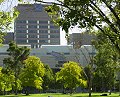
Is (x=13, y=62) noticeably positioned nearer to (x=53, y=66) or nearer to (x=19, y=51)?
(x=19, y=51)

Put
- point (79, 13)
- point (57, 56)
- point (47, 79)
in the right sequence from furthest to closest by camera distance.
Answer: point (57, 56)
point (47, 79)
point (79, 13)

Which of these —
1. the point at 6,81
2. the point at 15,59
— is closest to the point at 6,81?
the point at 6,81

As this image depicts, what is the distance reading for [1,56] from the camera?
146 m

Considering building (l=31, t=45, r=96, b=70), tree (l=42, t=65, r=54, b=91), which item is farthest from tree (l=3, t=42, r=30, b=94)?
building (l=31, t=45, r=96, b=70)

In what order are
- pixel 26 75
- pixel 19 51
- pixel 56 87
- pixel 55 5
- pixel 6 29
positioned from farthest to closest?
pixel 56 87
pixel 19 51
pixel 26 75
pixel 6 29
pixel 55 5

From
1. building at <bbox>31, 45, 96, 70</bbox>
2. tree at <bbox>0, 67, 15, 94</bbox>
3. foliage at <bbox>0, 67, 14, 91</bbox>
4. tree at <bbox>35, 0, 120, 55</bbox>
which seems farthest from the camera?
building at <bbox>31, 45, 96, 70</bbox>

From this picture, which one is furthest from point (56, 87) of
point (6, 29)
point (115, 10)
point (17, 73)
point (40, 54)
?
point (115, 10)

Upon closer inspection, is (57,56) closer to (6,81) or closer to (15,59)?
(15,59)

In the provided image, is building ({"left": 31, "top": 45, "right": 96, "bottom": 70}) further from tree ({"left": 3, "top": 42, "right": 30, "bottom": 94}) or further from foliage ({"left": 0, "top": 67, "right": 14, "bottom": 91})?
foliage ({"left": 0, "top": 67, "right": 14, "bottom": 91})

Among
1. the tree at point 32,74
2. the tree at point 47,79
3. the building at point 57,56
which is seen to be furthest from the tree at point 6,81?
the building at point 57,56

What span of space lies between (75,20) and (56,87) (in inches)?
4296

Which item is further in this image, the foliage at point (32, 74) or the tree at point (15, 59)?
the tree at point (15, 59)

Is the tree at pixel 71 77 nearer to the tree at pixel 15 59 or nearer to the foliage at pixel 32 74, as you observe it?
the foliage at pixel 32 74

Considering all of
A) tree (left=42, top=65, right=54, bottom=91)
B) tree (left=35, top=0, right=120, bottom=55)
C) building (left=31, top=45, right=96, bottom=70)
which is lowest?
tree (left=42, top=65, right=54, bottom=91)
